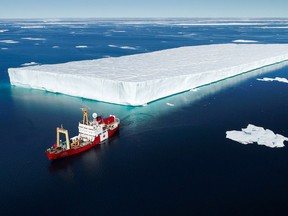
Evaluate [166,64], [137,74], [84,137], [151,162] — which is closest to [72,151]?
[84,137]

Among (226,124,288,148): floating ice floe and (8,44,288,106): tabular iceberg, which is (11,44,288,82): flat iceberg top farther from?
(226,124,288,148): floating ice floe

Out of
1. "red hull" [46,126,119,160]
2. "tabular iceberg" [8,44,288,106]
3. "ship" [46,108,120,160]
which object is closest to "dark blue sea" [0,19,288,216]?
"red hull" [46,126,119,160]

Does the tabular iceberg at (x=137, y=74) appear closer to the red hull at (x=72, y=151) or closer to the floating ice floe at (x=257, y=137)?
the red hull at (x=72, y=151)

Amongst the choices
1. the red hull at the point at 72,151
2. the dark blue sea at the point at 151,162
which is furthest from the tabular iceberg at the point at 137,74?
the red hull at the point at 72,151

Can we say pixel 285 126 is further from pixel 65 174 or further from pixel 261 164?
pixel 65 174

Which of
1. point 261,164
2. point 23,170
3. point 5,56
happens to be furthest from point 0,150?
point 5,56

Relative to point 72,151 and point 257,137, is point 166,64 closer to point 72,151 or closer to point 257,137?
point 257,137
